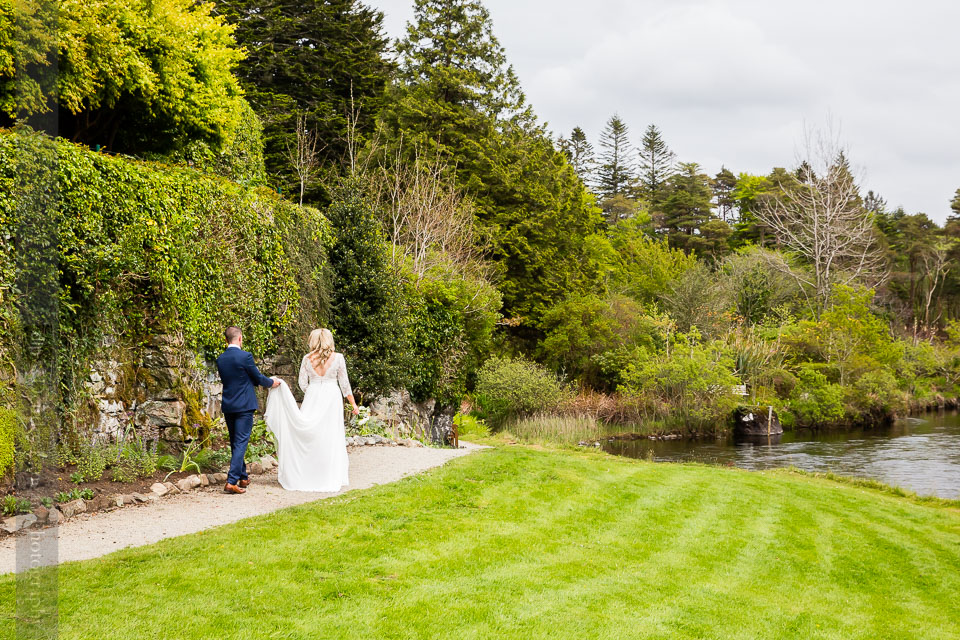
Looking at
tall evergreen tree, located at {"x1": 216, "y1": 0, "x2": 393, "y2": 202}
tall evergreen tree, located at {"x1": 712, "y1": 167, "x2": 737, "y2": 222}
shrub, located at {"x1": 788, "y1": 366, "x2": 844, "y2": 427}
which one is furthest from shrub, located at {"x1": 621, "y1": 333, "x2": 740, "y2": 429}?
tall evergreen tree, located at {"x1": 712, "y1": 167, "x2": 737, "y2": 222}

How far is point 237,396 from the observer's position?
7793 millimetres

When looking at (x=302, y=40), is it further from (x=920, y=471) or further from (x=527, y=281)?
(x=920, y=471)

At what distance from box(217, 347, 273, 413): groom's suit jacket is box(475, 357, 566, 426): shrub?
53.3 feet

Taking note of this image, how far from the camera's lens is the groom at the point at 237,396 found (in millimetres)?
7754

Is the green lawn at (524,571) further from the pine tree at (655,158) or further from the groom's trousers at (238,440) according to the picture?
the pine tree at (655,158)

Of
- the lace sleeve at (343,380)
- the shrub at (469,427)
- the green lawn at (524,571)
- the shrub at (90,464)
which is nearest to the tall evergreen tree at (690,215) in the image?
the shrub at (469,427)

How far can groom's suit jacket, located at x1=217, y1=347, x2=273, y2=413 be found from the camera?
25.4 ft

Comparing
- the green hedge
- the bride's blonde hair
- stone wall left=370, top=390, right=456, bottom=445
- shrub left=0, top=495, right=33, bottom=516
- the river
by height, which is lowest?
the river

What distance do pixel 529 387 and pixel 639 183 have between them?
48.4 m

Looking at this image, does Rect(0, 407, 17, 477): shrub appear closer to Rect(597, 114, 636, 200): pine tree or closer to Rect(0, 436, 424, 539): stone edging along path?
Rect(0, 436, 424, 539): stone edging along path

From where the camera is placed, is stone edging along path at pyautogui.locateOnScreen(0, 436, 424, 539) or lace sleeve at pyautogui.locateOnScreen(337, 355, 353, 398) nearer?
stone edging along path at pyautogui.locateOnScreen(0, 436, 424, 539)

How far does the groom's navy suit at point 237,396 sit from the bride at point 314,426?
0.47 meters

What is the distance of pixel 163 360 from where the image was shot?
30.7 feet

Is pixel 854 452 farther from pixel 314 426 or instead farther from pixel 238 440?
pixel 238 440
